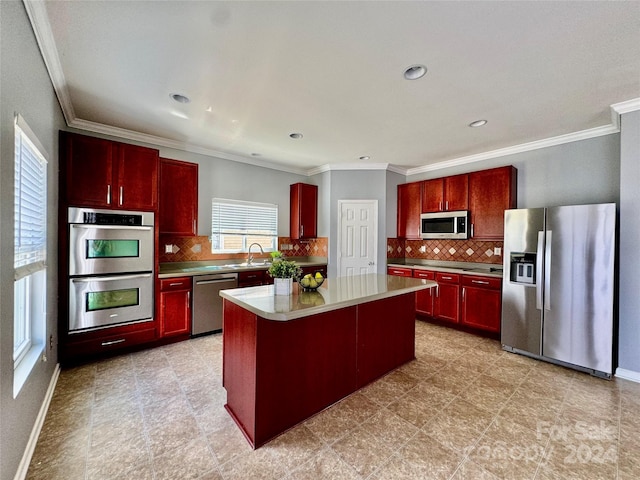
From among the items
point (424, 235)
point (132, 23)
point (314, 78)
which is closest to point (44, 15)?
point (132, 23)

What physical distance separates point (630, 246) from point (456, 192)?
80.4 inches

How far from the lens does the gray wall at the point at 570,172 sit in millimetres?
3230

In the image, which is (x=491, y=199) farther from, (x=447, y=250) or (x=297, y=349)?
(x=297, y=349)

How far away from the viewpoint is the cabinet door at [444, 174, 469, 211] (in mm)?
4215

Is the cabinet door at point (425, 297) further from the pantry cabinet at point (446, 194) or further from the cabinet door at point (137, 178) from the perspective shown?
the cabinet door at point (137, 178)

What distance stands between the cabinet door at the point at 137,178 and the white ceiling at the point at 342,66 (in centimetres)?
40

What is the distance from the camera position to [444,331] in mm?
4094

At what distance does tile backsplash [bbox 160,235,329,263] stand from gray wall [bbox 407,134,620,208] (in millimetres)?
3172

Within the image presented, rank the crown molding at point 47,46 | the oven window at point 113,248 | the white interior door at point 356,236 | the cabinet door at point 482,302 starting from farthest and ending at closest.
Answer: the white interior door at point 356,236 < the cabinet door at point 482,302 < the oven window at point 113,248 < the crown molding at point 47,46

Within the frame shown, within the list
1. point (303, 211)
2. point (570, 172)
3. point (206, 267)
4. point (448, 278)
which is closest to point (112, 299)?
point (206, 267)

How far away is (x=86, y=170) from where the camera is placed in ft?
9.42

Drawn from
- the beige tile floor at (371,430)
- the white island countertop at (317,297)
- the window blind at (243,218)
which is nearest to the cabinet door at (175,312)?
the beige tile floor at (371,430)

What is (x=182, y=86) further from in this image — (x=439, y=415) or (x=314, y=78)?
(x=439, y=415)

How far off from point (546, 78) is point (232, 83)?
104 inches
